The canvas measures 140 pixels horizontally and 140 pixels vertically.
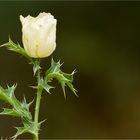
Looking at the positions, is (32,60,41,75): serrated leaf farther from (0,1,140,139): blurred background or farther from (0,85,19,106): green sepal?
(0,1,140,139): blurred background

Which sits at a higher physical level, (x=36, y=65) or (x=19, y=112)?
(x=36, y=65)

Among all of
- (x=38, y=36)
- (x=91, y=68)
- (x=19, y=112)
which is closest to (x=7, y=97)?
(x=19, y=112)

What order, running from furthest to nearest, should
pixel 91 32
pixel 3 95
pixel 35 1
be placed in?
pixel 91 32
pixel 35 1
pixel 3 95

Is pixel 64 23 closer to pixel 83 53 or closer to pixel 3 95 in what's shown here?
pixel 83 53

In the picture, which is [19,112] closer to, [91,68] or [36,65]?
[36,65]

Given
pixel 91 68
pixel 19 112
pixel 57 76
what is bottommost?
pixel 19 112

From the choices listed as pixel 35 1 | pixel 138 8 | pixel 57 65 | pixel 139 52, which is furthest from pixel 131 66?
pixel 57 65
